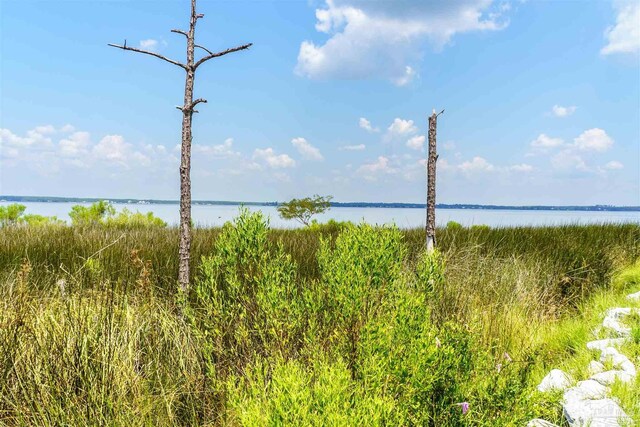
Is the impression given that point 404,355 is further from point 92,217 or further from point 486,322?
point 92,217

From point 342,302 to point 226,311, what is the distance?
108 centimetres

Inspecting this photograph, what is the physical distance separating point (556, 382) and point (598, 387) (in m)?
0.36

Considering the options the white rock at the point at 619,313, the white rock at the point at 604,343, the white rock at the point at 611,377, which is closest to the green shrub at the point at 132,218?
the white rock at the point at 619,313

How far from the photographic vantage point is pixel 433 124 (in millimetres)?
7691

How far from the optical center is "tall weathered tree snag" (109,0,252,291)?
5039 mm

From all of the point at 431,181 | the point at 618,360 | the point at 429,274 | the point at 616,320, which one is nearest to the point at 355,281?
the point at 429,274

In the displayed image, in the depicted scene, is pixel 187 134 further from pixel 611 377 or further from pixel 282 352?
pixel 611 377

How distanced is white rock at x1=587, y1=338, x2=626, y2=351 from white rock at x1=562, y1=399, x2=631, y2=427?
57.6 inches

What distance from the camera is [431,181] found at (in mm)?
7617

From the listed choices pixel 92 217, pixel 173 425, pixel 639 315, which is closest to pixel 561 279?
pixel 639 315

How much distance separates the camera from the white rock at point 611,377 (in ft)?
13.2

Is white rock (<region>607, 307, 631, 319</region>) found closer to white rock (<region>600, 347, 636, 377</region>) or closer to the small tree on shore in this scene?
white rock (<region>600, 347, 636, 377</region>)

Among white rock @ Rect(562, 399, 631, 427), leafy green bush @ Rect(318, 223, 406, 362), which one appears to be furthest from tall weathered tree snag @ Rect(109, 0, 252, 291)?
white rock @ Rect(562, 399, 631, 427)

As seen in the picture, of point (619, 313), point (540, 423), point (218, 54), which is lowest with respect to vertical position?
point (540, 423)
